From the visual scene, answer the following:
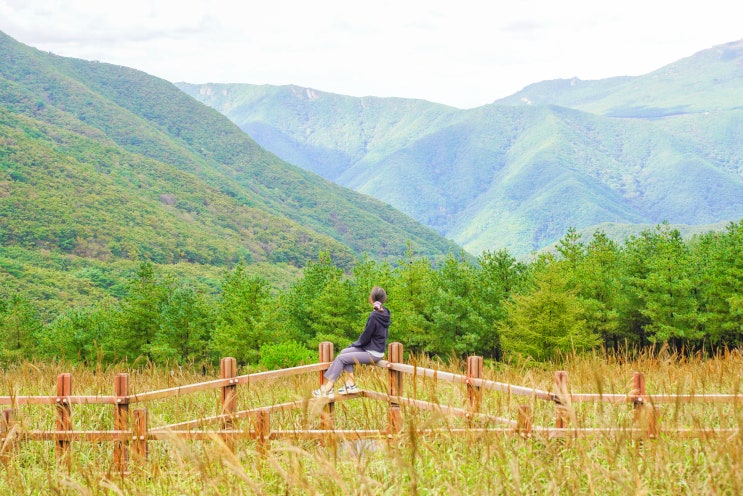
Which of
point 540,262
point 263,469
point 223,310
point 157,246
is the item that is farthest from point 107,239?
point 263,469

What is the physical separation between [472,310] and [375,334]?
106ft

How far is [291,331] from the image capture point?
4438cm

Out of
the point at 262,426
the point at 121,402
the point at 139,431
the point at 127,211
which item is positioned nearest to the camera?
the point at 262,426

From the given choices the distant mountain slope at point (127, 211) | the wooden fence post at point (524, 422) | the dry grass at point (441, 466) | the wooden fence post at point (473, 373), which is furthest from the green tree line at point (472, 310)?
the distant mountain slope at point (127, 211)

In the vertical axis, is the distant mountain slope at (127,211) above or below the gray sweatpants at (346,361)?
above

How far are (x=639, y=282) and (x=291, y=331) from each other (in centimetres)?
2007

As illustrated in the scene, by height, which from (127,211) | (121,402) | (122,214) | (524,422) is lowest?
(121,402)

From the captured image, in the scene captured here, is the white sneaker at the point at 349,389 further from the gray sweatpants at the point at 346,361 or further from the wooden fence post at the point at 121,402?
the wooden fence post at the point at 121,402

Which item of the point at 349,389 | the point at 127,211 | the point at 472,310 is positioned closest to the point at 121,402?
the point at 349,389

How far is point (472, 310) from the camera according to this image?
39750mm

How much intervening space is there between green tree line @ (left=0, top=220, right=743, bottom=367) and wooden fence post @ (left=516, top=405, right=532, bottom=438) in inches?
1184

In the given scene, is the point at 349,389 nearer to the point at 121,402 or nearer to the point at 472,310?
the point at 121,402

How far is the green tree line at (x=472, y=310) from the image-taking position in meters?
37.5

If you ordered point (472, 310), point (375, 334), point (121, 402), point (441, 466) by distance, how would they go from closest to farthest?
point (441, 466) < point (121, 402) < point (375, 334) < point (472, 310)
